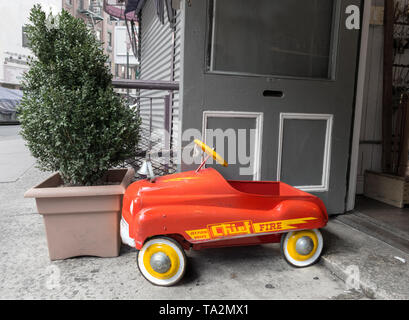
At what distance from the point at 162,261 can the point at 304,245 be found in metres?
1.16

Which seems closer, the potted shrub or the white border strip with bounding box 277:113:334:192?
the potted shrub

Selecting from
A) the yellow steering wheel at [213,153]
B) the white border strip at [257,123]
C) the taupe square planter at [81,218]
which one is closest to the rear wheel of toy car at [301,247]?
the yellow steering wheel at [213,153]

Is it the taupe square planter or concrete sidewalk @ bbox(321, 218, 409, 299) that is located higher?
the taupe square planter

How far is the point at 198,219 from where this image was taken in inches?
93.7

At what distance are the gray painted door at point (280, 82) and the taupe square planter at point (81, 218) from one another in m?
0.87

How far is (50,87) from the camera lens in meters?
2.64

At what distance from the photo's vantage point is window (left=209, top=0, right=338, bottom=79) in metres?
3.32

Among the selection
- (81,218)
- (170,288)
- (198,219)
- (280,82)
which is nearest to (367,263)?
(198,219)

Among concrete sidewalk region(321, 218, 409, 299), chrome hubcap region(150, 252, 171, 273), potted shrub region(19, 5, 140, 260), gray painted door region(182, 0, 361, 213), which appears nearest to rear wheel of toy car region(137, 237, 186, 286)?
chrome hubcap region(150, 252, 171, 273)

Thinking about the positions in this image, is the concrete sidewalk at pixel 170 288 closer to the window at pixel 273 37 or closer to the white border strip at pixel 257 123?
the white border strip at pixel 257 123

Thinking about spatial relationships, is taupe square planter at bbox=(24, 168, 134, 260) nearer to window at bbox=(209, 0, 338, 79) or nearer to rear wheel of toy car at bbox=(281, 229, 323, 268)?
rear wheel of toy car at bbox=(281, 229, 323, 268)

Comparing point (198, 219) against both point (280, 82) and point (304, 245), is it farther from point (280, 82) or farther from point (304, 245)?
point (280, 82)

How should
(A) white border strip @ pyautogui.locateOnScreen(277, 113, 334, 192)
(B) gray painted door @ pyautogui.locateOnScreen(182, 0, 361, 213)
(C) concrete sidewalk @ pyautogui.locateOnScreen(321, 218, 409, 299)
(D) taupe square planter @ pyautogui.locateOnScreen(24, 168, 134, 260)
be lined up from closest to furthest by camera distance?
(C) concrete sidewalk @ pyautogui.locateOnScreen(321, 218, 409, 299) → (D) taupe square planter @ pyautogui.locateOnScreen(24, 168, 134, 260) → (B) gray painted door @ pyautogui.locateOnScreen(182, 0, 361, 213) → (A) white border strip @ pyautogui.locateOnScreen(277, 113, 334, 192)

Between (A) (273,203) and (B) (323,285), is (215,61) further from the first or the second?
(B) (323,285)
